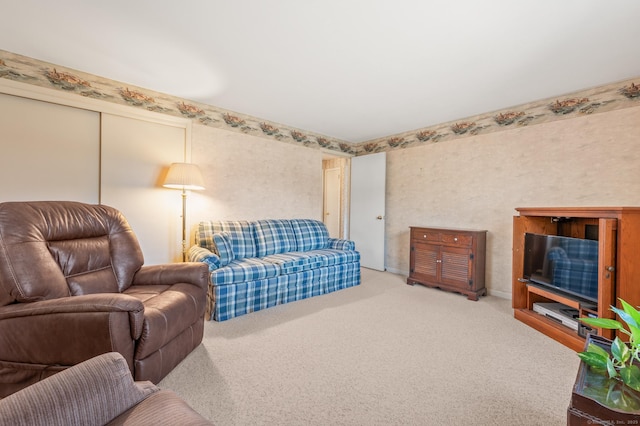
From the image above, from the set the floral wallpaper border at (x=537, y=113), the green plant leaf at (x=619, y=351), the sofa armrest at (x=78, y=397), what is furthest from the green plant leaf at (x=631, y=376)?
the floral wallpaper border at (x=537, y=113)

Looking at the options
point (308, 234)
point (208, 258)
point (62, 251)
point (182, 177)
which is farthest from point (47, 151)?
point (308, 234)

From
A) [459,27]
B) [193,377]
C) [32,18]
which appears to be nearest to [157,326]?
[193,377]

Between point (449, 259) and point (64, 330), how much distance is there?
3.78m

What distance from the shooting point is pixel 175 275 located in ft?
7.10

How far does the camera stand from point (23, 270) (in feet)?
5.12

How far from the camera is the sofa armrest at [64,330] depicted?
137 centimetres

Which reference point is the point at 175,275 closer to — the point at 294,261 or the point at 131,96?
the point at 294,261

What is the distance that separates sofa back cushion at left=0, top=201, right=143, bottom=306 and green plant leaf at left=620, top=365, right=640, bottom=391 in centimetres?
267

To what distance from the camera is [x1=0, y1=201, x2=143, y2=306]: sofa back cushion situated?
155cm

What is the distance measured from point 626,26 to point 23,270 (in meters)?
4.19

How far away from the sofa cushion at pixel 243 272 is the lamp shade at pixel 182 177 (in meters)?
0.98

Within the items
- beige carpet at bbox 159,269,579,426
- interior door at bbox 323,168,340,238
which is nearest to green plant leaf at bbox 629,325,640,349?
beige carpet at bbox 159,269,579,426

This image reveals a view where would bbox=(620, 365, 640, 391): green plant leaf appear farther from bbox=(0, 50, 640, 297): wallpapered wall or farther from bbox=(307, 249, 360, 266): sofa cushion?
bbox=(307, 249, 360, 266): sofa cushion

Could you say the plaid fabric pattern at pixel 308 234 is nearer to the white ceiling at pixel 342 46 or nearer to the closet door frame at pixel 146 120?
the closet door frame at pixel 146 120
